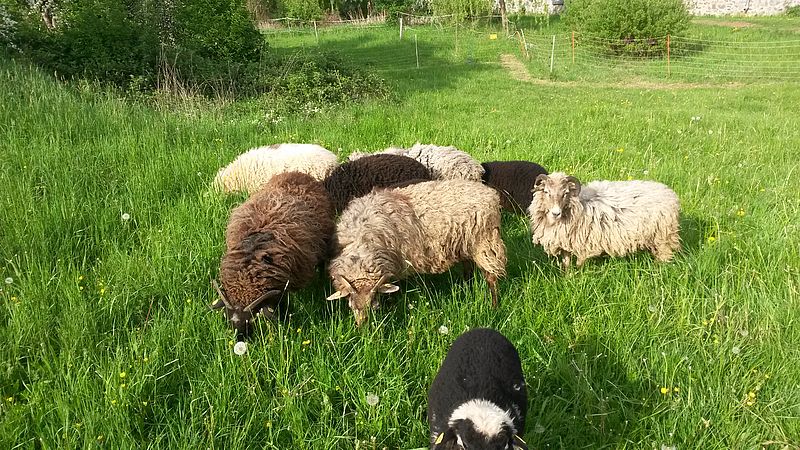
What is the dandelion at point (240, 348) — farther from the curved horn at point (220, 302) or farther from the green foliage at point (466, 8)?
the green foliage at point (466, 8)

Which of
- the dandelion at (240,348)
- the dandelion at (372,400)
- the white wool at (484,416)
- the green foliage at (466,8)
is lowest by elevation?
the dandelion at (372,400)

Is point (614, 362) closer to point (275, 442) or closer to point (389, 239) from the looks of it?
point (389, 239)

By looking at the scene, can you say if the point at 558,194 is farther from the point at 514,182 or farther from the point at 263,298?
the point at 263,298

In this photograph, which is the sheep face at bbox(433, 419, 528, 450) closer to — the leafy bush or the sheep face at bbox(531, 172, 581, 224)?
the sheep face at bbox(531, 172, 581, 224)

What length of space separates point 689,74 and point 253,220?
18686 mm

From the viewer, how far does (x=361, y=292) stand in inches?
131

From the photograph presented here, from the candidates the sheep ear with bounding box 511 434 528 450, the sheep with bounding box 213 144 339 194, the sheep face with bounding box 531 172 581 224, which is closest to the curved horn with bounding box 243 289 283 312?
the sheep ear with bounding box 511 434 528 450

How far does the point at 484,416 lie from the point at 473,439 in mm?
125

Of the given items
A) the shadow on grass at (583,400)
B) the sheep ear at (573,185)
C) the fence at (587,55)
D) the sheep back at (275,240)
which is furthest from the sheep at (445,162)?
the fence at (587,55)

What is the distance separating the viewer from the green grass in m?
2.50

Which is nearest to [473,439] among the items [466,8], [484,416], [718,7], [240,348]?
[484,416]

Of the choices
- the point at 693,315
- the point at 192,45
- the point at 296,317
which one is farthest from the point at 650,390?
the point at 192,45

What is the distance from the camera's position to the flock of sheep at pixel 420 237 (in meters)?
2.43

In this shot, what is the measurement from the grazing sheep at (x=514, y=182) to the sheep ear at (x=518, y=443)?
378 centimetres
